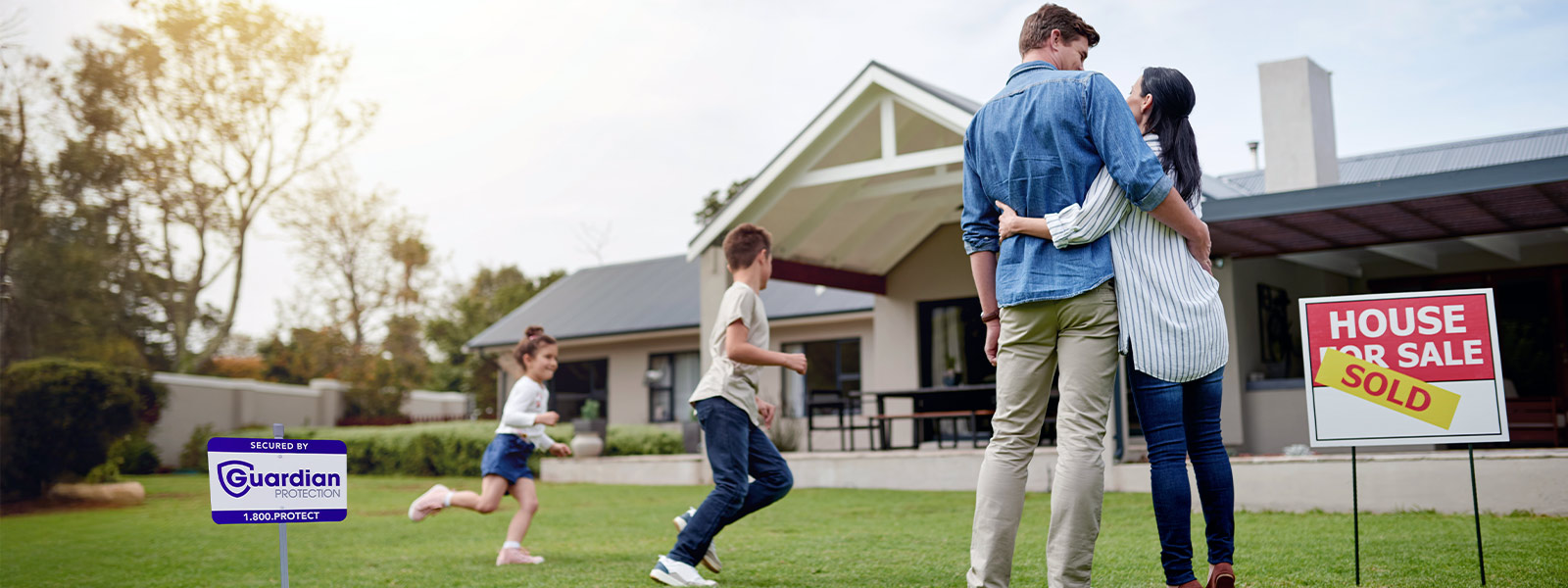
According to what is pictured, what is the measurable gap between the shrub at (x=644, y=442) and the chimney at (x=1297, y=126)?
30.5 ft

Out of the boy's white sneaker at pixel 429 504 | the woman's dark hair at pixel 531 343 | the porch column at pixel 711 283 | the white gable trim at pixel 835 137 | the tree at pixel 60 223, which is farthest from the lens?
the tree at pixel 60 223

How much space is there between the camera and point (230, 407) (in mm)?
24641

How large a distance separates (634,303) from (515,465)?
663 inches

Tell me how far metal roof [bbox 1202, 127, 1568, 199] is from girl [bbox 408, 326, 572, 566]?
15.8m

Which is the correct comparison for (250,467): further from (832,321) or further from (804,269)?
(832,321)

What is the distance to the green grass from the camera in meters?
4.58

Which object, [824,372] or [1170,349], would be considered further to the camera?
[824,372]

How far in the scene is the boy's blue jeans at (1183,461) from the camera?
112 inches

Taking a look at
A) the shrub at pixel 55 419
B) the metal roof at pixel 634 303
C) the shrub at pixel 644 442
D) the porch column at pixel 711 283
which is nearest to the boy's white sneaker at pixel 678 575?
the porch column at pixel 711 283

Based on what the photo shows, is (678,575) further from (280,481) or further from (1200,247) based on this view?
(1200,247)

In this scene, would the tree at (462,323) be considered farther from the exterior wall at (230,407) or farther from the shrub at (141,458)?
the shrub at (141,458)

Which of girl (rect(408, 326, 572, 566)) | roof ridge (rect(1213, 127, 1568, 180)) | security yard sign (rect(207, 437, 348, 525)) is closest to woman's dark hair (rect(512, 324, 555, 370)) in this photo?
girl (rect(408, 326, 572, 566))

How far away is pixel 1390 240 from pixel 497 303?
30206 mm

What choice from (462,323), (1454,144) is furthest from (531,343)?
(462,323)
